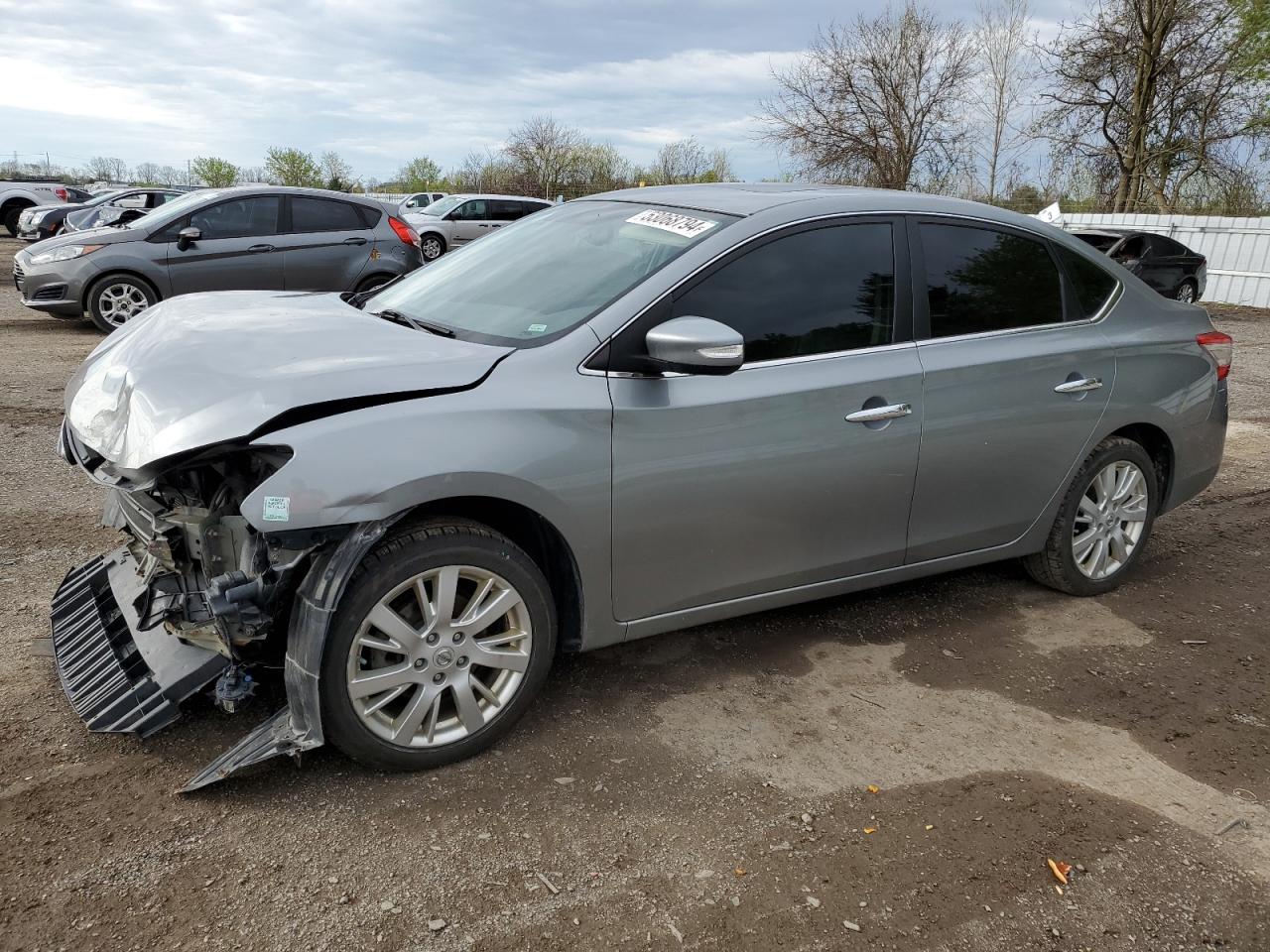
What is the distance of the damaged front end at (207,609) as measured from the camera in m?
2.75

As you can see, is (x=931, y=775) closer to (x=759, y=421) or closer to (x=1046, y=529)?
(x=759, y=421)

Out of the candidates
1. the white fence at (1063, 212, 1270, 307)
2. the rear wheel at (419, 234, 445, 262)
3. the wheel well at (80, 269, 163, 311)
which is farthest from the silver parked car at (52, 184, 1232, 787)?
the rear wheel at (419, 234, 445, 262)

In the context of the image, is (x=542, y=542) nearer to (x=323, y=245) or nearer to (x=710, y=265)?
(x=710, y=265)

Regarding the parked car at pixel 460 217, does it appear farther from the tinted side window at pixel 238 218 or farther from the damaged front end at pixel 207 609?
the damaged front end at pixel 207 609

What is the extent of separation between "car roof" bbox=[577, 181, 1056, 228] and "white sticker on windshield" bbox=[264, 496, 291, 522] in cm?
189

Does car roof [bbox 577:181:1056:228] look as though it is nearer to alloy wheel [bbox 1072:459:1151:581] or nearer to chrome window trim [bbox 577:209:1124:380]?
chrome window trim [bbox 577:209:1124:380]

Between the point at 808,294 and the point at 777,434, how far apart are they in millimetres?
561

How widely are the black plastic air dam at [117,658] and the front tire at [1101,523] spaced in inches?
139

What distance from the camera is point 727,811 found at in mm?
2916

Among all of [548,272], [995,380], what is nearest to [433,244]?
[548,272]

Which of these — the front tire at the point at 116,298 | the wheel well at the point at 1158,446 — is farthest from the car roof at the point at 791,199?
the front tire at the point at 116,298

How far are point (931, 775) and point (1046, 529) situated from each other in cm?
169

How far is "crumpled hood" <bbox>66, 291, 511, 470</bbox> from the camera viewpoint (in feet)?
8.91

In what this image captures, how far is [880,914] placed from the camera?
254cm
